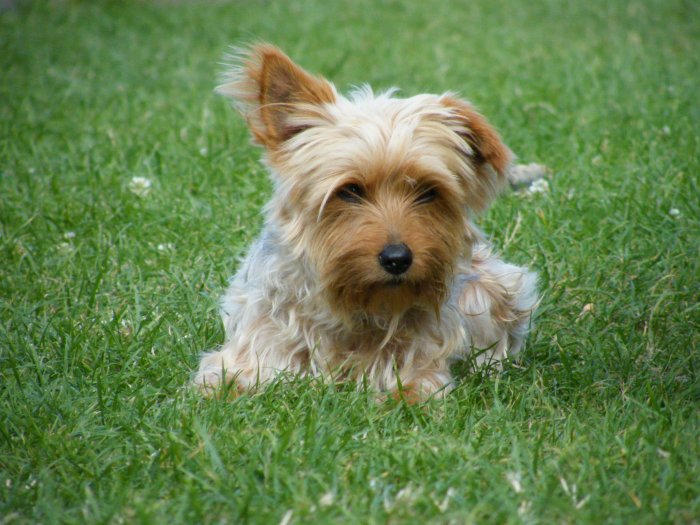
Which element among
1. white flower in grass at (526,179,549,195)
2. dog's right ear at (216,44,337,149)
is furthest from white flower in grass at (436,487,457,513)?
white flower in grass at (526,179,549,195)

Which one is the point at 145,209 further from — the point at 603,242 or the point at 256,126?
the point at 603,242

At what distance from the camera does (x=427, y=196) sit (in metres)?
3.71

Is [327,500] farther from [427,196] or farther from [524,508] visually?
[427,196]

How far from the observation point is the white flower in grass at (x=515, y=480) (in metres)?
2.93

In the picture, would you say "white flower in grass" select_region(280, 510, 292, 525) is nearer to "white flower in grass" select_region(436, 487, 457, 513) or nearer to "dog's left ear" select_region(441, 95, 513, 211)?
"white flower in grass" select_region(436, 487, 457, 513)

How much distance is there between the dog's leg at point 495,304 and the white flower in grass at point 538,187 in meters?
1.36

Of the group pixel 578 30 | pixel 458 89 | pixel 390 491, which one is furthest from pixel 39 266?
pixel 578 30

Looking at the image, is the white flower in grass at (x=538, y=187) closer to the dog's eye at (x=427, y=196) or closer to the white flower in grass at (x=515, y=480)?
the dog's eye at (x=427, y=196)

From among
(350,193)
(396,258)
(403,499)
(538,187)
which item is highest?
(350,193)

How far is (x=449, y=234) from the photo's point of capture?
374 cm

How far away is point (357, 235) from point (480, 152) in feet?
2.08

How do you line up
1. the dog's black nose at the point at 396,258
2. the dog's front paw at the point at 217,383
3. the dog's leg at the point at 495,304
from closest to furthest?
the dog's black nose at the point at 396,258
the dog's front paw at the point at 217,383
the dog's leg at the point at 495,304

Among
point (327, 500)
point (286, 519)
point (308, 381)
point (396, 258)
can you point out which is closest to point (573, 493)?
point (327, 500)

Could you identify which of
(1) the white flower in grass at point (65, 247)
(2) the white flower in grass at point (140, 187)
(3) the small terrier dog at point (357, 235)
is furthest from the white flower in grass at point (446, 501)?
(2) the white flower in grass at point (140, 187)
